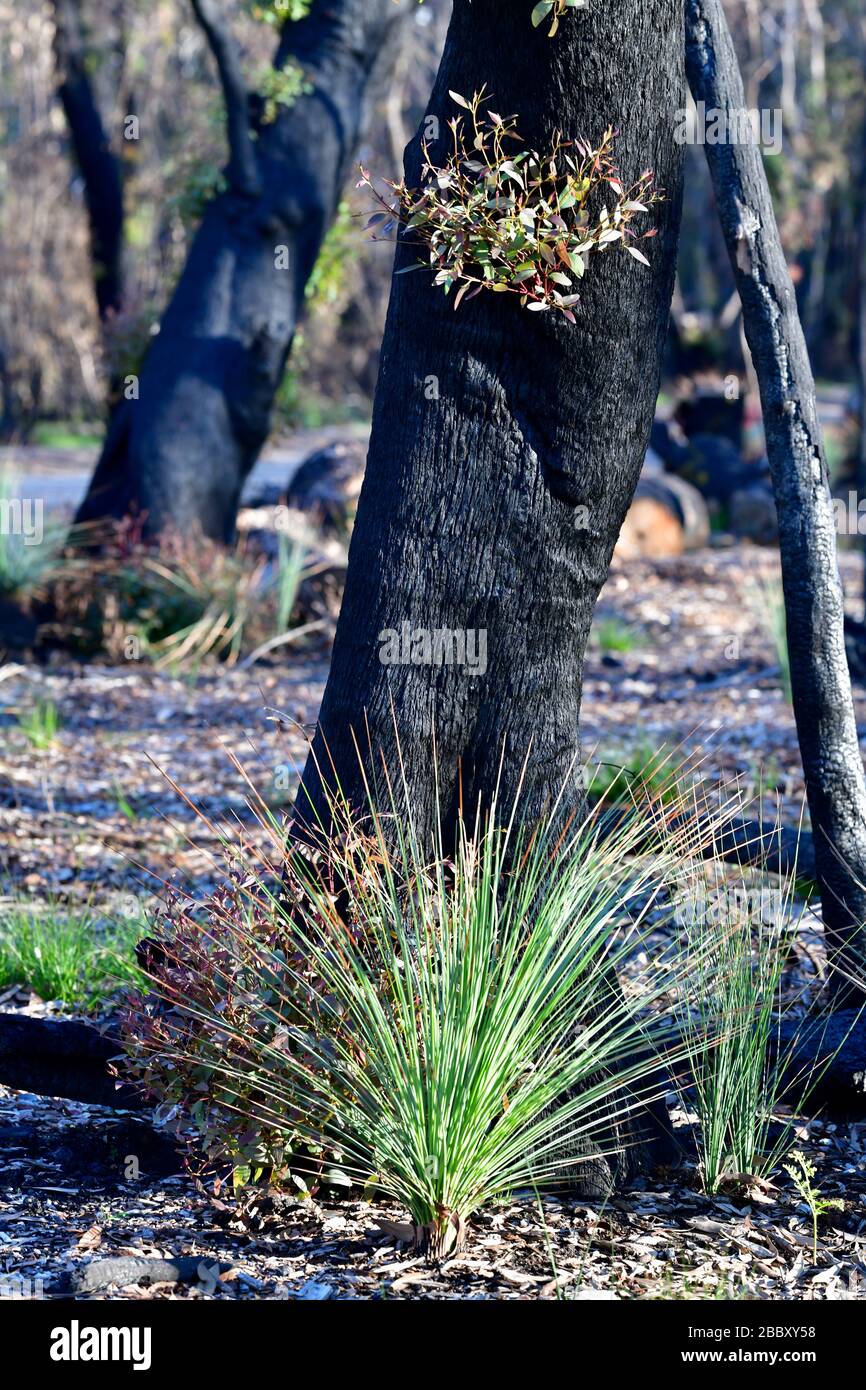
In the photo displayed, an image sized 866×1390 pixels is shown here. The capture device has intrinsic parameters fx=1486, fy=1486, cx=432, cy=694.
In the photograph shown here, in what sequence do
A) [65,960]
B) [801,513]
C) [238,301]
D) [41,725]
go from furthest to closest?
[238,301] < [41,725] < [65,960] < [801,513]

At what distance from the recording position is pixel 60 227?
20.5 metres

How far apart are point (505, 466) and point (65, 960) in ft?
6.29

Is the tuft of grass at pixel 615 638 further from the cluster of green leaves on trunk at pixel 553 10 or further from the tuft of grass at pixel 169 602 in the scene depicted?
A: the cluster of green leaves on trunk at pixel 553 10

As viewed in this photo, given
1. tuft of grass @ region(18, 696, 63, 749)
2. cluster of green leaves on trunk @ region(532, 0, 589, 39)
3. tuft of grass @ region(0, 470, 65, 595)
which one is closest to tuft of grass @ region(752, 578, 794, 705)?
tuft of grass @ region(18, 696, 63, 749)

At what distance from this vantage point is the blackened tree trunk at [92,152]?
12750mm

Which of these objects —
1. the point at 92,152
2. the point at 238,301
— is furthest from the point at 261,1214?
the point at 92,152

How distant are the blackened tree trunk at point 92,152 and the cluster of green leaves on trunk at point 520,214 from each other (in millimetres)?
9852

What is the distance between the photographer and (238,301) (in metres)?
9.05

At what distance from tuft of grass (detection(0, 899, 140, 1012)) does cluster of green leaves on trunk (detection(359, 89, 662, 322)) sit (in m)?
2.00

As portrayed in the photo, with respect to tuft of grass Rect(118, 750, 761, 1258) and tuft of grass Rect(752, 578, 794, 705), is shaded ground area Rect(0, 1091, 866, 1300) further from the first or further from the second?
tuft of grass Rect(752, 578, 794, 705)

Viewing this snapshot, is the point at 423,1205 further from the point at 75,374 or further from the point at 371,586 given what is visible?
the point at 75,374

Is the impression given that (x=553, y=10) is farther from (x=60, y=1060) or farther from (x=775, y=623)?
(x=775, y=623)

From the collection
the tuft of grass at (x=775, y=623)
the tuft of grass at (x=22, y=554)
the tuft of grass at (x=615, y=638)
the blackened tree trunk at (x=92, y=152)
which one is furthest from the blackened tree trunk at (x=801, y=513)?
the blackened tree trunk at (x=92, y=152)
